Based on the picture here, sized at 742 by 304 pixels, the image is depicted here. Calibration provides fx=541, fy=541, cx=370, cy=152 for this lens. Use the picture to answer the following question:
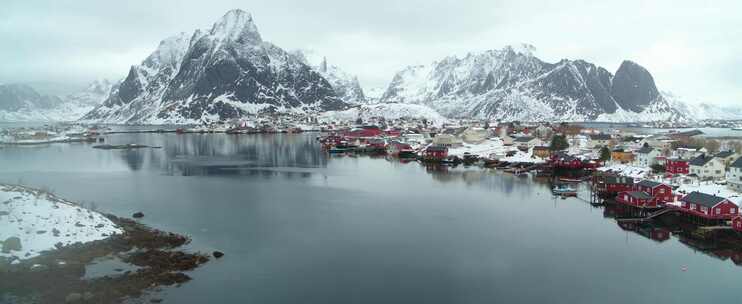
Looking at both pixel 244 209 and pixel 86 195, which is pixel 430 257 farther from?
pixel 86 195

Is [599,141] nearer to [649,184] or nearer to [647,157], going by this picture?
[647,157]

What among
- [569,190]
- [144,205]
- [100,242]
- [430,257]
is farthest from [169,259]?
[569,190]

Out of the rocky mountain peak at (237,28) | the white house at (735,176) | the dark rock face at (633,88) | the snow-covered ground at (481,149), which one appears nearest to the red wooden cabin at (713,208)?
the white house at (735,176)

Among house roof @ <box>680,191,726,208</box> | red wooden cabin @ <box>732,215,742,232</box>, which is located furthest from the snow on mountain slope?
red wooden cabin @ <box>732,215,742,232</box>

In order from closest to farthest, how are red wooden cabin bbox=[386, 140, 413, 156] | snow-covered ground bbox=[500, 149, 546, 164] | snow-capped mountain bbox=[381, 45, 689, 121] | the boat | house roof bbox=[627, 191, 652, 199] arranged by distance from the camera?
1. house roof bbox=[627, 191, 652, 199]
2. the boat
3. snow-covered ground bbox=[500, 149, 546, 164]
4. red wooden cabin bbox=[386, 140, 413, 156]
5. snow-capped mountain bbox=[381, 45, 689, 121]

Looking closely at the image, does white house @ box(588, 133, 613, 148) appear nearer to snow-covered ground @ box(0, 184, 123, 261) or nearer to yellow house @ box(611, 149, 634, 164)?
yellow house @ box(611, 149, 634, 164)
